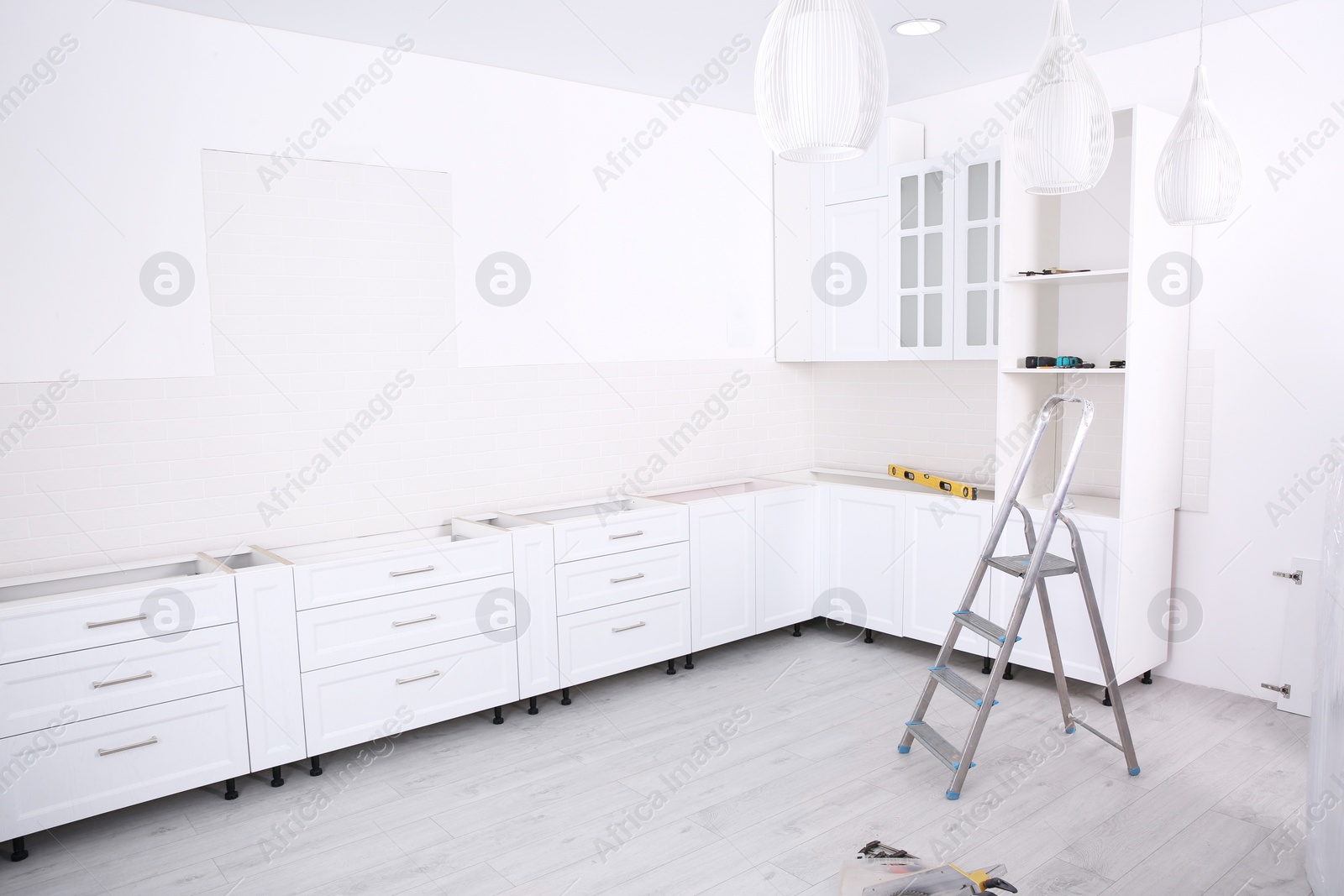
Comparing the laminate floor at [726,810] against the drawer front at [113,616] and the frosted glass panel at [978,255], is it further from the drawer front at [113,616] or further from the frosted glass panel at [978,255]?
the frosted glass panel at [978,255]

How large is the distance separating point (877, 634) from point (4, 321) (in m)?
4.08

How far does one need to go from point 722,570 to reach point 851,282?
5.65 feet

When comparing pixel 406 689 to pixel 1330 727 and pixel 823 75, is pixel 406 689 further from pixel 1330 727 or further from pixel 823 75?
pixel 1330 727

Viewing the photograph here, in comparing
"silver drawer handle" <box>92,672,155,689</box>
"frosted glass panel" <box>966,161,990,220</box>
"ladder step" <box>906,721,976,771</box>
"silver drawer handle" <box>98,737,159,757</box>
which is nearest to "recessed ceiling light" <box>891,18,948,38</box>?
"frosted glass panel" <box>966,161,990,220</box>

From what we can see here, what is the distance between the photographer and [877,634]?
4820mm

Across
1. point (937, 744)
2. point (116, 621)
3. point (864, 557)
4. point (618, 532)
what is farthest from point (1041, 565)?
point (116, 621)

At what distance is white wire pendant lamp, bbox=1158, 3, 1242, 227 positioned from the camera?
102 inches

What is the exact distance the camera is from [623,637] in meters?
4.09

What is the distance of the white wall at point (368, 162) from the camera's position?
312 centimetres

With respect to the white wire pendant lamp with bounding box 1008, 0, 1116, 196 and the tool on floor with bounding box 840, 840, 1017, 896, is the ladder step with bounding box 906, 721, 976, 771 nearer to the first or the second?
the tool on floor with bounding box 840, 840, 1017, 896

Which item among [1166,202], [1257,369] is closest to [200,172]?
[1166,202]

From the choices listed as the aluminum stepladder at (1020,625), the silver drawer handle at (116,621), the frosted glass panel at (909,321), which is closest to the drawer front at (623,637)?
the aluminum stepladder at (1020,625)

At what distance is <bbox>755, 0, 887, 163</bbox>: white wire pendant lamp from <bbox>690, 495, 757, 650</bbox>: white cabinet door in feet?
9.19

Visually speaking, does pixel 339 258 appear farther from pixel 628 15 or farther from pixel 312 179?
pixel 628 15
